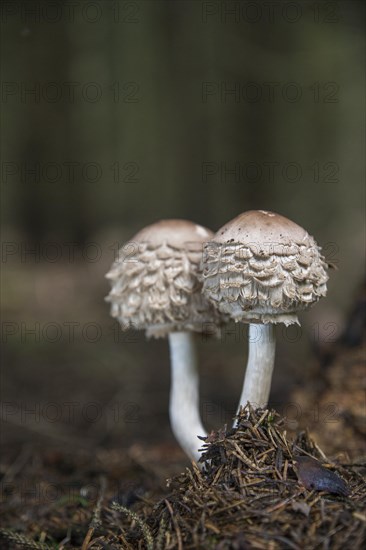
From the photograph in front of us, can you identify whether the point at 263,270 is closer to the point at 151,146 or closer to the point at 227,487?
the point at 227,487

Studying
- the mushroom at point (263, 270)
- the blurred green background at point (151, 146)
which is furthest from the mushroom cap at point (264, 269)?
the blurred green background at point (151, 146)

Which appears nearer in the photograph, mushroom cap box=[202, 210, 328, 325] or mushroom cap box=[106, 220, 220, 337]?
mushroom cap box=[202, 210, 328, 325]

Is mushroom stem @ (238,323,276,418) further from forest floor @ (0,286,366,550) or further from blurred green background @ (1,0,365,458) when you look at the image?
blurred green background @ (1,0,365,458)

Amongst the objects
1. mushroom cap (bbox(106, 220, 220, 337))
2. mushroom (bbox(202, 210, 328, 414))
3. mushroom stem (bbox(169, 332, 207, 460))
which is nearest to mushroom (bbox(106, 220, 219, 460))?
mushroom cap (bbox(106, 220, 220, 337))

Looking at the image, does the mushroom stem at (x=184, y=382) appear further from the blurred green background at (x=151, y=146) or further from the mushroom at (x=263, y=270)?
the blurred green background at (x=151, y=146)

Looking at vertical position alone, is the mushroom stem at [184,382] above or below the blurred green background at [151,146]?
below

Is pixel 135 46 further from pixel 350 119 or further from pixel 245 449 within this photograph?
pixel 245 449
